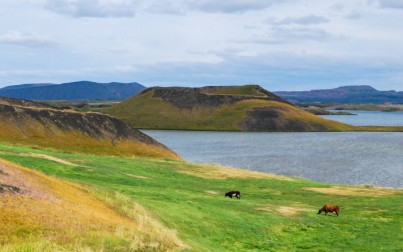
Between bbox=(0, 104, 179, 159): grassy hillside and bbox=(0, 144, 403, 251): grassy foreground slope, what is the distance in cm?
3001

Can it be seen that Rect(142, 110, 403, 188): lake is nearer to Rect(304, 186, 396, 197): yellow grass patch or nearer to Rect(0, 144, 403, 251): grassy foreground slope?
Rect(304, 186, 396, 197): yellow grass patch

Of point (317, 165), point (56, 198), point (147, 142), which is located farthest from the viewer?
point (147, 142)

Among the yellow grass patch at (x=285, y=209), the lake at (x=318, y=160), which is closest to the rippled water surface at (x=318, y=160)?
the lake at (x=318, y=160)

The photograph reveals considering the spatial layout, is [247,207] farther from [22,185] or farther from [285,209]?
[22,185]

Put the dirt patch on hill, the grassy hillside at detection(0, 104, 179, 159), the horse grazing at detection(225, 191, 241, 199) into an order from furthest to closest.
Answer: the grassy hillside at detection(0, 104, 179, 159)
the horse grazing at detection(225, 191, 241, 199)
the dirt patch on hill

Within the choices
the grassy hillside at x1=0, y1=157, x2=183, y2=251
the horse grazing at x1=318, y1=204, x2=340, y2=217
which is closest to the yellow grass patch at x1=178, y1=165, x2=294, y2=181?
the horse grazing at x1=318, y1=204, x2=340, y2=217

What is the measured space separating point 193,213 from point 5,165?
1120cm

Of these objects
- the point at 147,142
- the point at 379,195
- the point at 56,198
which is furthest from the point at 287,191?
the point at 147,142

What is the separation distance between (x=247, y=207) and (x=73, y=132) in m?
58.7

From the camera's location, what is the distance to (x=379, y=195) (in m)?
49.9

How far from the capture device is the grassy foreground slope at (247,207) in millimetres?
27641

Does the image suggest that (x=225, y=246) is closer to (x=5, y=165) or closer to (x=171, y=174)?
(x=5, y=165)

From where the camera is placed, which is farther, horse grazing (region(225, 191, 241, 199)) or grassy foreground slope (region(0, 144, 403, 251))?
horse grazing (region(225, 191, 241, 199))

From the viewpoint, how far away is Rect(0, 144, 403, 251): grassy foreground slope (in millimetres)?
→ 27641
